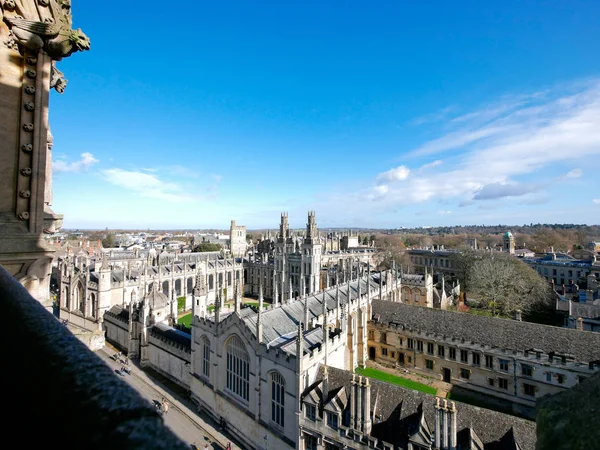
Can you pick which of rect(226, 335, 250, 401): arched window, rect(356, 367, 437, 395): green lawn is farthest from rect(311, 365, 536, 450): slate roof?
rect(356, 367, 437, 395): green lawn

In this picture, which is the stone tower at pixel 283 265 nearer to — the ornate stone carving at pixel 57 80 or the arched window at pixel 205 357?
the arched window at pixel 205 357

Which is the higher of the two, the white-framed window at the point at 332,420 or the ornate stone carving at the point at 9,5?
the ornate stone carving at the point at 9,5

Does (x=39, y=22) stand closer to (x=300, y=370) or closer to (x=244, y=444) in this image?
(x=300, y=370)

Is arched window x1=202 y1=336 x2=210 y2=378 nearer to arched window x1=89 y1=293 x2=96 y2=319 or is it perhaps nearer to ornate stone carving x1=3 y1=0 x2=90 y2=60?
ornate stone carving x1=3 y1=0 x2=90 y2=60

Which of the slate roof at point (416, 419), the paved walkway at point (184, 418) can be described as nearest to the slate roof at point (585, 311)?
the slate roof at point (416, 419)

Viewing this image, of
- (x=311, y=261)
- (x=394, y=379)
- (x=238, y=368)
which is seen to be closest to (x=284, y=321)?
(x=238, y=368)

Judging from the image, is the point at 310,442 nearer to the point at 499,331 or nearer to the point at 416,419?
the point at 416,419

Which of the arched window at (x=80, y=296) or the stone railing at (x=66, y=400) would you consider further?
the arched window at (x=80, y=296)
